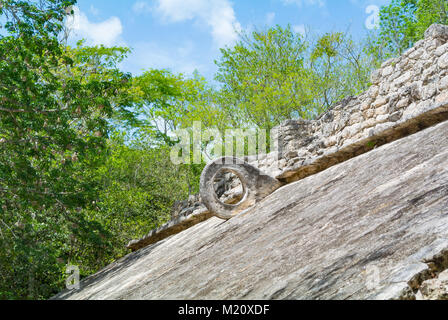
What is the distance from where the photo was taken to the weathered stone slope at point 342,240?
5.76 ft

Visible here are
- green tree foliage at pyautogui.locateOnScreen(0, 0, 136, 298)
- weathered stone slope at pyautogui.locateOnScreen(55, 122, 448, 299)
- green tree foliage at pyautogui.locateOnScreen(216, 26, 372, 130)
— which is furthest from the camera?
green tree foliage at pyautogui.locateOnScreen(216, 26, 372, 130)

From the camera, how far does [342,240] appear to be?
233 centimetres

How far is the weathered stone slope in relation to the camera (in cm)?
176

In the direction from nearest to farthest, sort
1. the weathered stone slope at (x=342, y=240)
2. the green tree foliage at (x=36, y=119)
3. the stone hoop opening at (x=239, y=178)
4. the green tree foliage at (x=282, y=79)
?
the weathered stone slope at (x=342, y=240), the stone hoop opening at (x=239, y=178), the green tree foliage at (x=36, y=119), the green tree foliage at (x=282, y=79)

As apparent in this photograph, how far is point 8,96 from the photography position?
7637 millimetres

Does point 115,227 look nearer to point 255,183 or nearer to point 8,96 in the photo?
point 8,96

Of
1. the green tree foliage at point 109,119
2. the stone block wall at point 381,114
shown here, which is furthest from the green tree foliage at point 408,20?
the stone block wall at point 381,114

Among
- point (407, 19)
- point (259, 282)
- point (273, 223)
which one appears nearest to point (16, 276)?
point (273, 223)

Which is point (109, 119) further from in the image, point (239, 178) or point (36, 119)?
point (239, 178)

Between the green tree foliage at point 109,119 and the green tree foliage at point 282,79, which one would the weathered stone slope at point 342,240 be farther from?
the green tree foliage at point 282,79

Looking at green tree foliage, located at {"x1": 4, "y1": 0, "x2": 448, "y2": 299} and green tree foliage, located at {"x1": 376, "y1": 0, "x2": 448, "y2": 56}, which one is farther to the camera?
green tree foliage, located at {"x1": 376, "y1": 0, "x2": 448, "y2": 56}

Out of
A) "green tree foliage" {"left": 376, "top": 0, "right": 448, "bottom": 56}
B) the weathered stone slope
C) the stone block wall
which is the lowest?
the weathered stone slope
